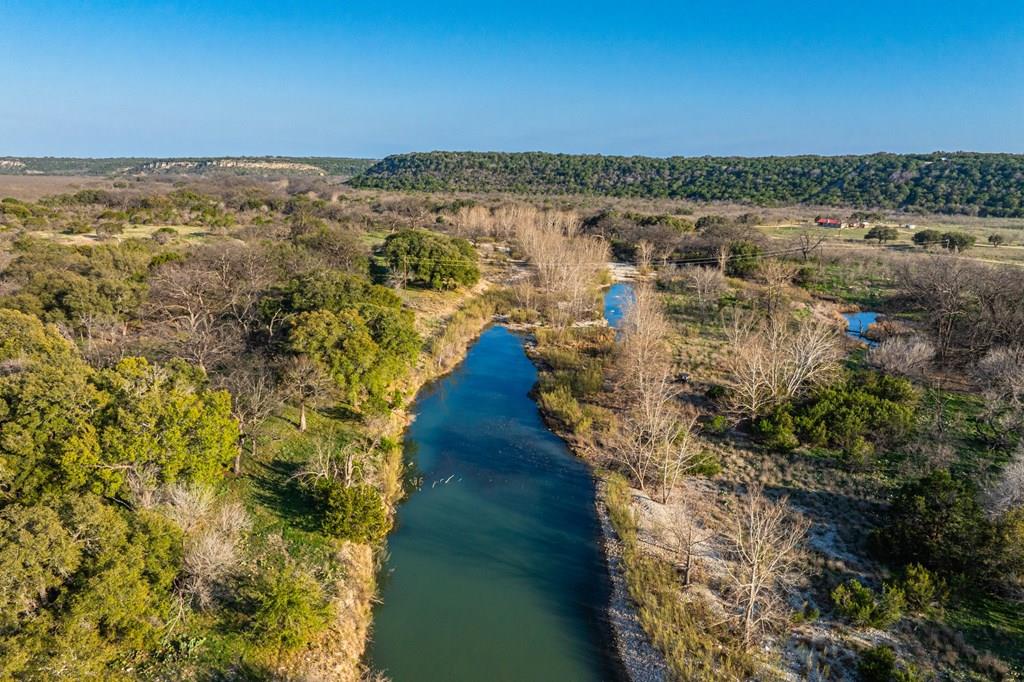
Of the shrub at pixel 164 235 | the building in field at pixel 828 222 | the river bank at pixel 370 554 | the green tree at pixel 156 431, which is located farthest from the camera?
the building in field at pixel 828 222

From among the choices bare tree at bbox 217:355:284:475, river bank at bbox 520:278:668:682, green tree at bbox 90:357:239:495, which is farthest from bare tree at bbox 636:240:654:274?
green tree at bbox 90:357:239:495

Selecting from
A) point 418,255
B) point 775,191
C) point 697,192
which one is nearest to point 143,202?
point 418,255

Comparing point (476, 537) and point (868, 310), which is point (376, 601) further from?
point (868, 310)

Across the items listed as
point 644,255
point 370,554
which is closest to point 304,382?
point 370,554

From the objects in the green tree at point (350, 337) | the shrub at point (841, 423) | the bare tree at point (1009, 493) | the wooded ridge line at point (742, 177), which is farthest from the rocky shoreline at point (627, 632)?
the wooded ridge line at point (742, 177)

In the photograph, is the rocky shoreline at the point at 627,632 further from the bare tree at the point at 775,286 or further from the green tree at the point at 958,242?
the green tree at the point at 958,242

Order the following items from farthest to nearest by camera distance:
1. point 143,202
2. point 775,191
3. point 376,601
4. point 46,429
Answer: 1. point 775,191
2. point 143,202
3. point 376,601
4. point 46,429
